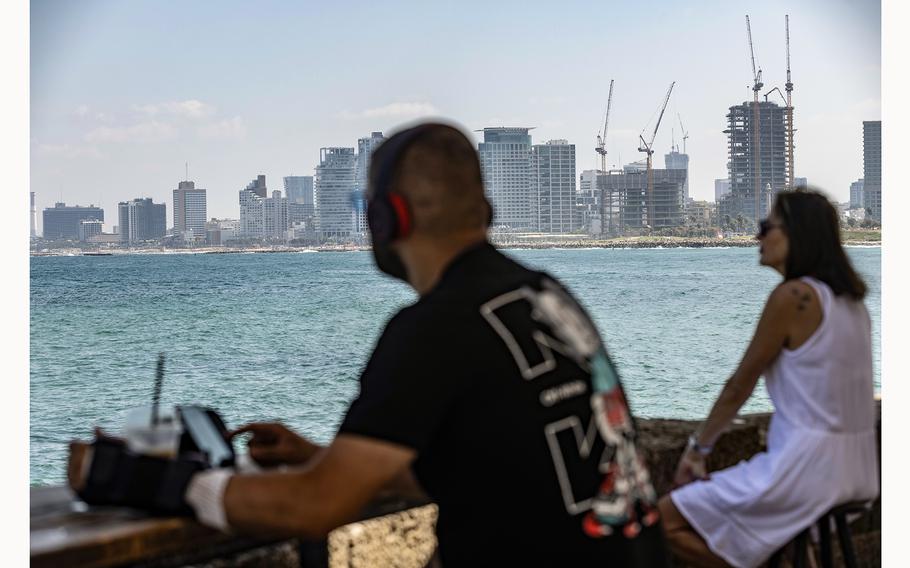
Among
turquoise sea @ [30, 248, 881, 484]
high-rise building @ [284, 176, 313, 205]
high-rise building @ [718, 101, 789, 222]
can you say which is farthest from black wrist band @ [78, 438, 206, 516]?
high-rise building @ [718, 101, 789, 222]

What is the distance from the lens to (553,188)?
288ft

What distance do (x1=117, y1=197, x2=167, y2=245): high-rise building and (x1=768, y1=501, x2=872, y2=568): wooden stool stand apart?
263 feet

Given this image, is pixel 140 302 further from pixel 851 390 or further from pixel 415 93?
pixel 851 390

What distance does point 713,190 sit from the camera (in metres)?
88.9

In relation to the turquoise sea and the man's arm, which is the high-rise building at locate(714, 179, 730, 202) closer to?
the turquoise sea

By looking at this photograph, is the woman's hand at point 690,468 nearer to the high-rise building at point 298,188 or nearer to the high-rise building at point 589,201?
the high-rise building at point 298,188

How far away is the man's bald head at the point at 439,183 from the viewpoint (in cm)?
131

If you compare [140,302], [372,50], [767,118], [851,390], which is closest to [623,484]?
[851,390]

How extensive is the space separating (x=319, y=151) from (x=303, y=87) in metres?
5.18

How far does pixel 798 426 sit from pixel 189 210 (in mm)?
82746

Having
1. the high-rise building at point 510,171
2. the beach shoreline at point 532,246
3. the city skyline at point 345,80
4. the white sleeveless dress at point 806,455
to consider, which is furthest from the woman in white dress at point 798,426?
the beach shoreline at point 532,246

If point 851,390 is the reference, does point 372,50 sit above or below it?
above

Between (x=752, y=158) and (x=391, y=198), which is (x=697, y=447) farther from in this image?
(x=752, y=158)
